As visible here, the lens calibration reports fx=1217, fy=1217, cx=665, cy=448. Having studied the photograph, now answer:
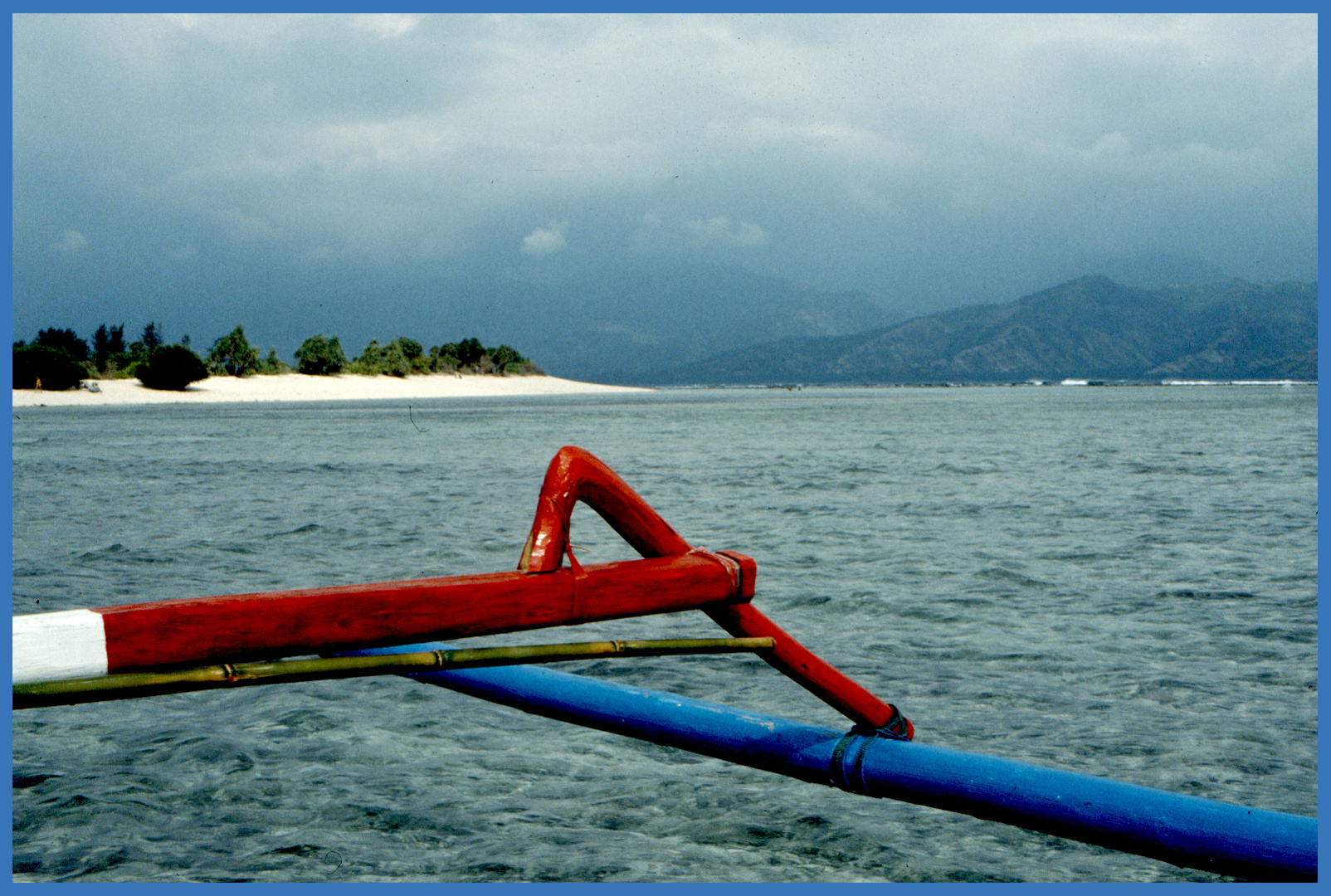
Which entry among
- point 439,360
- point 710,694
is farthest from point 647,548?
point 439,360

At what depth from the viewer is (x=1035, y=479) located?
20.9 meters

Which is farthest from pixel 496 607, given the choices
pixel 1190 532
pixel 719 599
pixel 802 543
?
pixel 1190 532

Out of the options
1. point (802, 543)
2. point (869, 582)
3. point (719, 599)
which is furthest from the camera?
point (802, 543)

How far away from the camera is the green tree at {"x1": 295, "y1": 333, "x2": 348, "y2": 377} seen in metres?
95.4

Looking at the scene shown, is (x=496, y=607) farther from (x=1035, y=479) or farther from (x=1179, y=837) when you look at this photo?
(x=1035, y=479)

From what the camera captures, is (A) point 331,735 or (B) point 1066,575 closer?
(A) point 331,735

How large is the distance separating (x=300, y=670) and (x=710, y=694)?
4157 millimetres

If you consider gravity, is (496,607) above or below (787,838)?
above

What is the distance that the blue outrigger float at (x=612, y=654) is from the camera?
2.38 m

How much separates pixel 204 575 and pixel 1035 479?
14537 millimetres

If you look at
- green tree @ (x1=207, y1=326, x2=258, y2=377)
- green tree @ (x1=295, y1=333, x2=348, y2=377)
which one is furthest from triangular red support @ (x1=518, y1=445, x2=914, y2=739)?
green tree @ (x1=295, y1=333, x2=348, y2=377)

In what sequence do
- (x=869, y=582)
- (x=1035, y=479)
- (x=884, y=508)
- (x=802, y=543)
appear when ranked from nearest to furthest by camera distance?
(x=869, y=582) < (x=802, y=543) < (x=884, y=508) < (x=1035, y=479)

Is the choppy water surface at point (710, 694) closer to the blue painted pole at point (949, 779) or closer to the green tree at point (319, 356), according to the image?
the blue painted pole at point (949, 779)

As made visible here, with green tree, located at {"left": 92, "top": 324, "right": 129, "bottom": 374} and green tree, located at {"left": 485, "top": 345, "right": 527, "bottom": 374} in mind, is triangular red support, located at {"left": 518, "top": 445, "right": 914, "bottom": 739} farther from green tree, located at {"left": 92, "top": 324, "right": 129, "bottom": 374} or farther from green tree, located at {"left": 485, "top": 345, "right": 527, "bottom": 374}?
green tree, located at {"left": 485, "top": 345, "right": 527, "bottom": 374}
